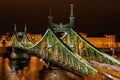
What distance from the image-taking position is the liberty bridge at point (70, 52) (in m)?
29.4

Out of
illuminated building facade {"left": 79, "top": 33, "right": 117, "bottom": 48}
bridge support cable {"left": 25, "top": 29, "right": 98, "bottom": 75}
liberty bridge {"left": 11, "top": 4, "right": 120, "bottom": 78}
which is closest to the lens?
bridge support cable {"left": 25, "top": 29, "right": 98, "bottom": 75}

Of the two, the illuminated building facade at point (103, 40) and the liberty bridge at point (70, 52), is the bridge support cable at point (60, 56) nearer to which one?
the liberty bridge at point (70, 52)

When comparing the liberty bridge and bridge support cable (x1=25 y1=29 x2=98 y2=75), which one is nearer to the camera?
bridge support cable (x1=25 y1=29 x2=98 y2=75)

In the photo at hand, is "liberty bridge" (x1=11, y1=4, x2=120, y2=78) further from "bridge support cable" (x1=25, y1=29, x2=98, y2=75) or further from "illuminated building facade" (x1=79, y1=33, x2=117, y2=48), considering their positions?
"illuminated building facade" (x1=79, y1=33, x2=117, y2=48)

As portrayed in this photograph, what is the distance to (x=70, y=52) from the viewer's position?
32.4 metres

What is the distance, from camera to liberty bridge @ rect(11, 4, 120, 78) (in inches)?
1156

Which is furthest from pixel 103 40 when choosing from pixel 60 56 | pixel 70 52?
pixel 70 52

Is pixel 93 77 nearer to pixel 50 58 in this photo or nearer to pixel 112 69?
pixel 112 69

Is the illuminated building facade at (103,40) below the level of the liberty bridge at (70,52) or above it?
above

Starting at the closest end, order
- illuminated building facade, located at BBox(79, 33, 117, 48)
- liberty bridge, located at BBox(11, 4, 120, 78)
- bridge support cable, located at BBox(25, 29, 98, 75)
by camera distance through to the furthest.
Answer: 1. bridge support cable, located at BBox(25, 29, 98, 75)
2. liberty bridge, located at BBox(11, 4, 120, 78)
3. illuminated building facade, located at BBox(79, 33, 117, 48)

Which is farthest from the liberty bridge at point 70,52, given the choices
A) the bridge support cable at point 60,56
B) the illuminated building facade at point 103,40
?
the illuminated building facade at point 103,40

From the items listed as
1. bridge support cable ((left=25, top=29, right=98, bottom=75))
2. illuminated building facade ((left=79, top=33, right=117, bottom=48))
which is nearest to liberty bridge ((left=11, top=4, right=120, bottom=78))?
bridge support cable ((left=25, top=29, right=98, bottom=75))

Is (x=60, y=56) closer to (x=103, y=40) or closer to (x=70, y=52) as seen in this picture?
(x=70, y=52)

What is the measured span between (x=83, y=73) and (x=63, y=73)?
21.4 ft
